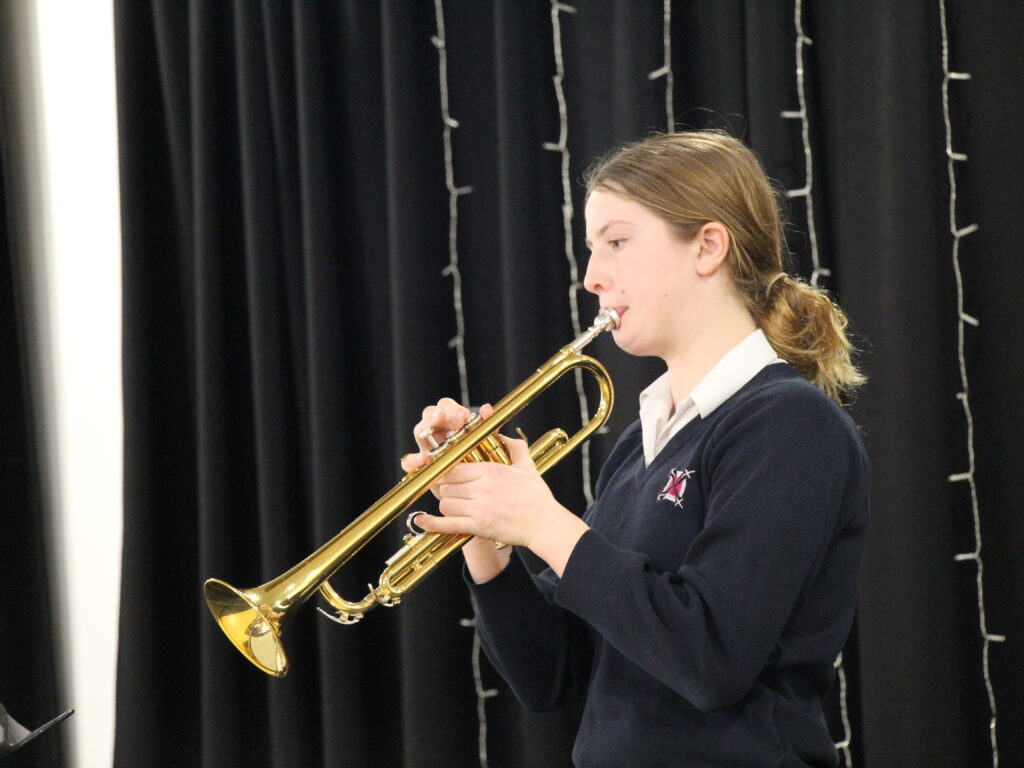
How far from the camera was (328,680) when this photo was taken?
2.14m

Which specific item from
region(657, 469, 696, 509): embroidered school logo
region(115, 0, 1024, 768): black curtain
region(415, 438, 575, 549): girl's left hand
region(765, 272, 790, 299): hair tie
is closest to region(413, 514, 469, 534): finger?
region(415, 438, 575, 549): girl's left hand

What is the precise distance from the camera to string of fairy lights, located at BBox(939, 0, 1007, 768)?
1.89 meters

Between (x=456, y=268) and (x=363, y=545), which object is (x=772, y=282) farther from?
(x=456, y=268)

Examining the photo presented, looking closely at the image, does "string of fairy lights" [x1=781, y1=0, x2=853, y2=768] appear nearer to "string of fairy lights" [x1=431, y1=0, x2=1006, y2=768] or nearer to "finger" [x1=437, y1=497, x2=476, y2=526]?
"string of fairy lights" [x1=431, y1=0, x2=1006, y2=768]

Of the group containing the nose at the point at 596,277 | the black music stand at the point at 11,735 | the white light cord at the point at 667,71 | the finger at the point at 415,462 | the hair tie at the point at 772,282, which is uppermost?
the white light cord at the point at 667,71

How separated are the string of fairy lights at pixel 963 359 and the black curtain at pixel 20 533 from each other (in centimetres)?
197

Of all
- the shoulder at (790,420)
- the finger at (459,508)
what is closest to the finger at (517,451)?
the finger at (459,508)

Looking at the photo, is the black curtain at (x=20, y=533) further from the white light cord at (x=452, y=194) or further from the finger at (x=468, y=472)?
the finger at (x=468, y=472)

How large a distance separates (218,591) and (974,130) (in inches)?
62.7

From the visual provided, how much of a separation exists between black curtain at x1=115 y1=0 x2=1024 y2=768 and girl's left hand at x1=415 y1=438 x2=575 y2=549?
101cm

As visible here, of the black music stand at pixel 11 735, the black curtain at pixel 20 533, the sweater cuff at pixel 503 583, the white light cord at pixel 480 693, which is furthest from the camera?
the black curtain at pixel 20 533

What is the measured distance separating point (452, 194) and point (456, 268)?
159 millimetres

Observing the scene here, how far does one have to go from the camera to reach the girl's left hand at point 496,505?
3.40 feet

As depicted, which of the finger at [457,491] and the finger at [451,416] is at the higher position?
the finger at [451,416]
